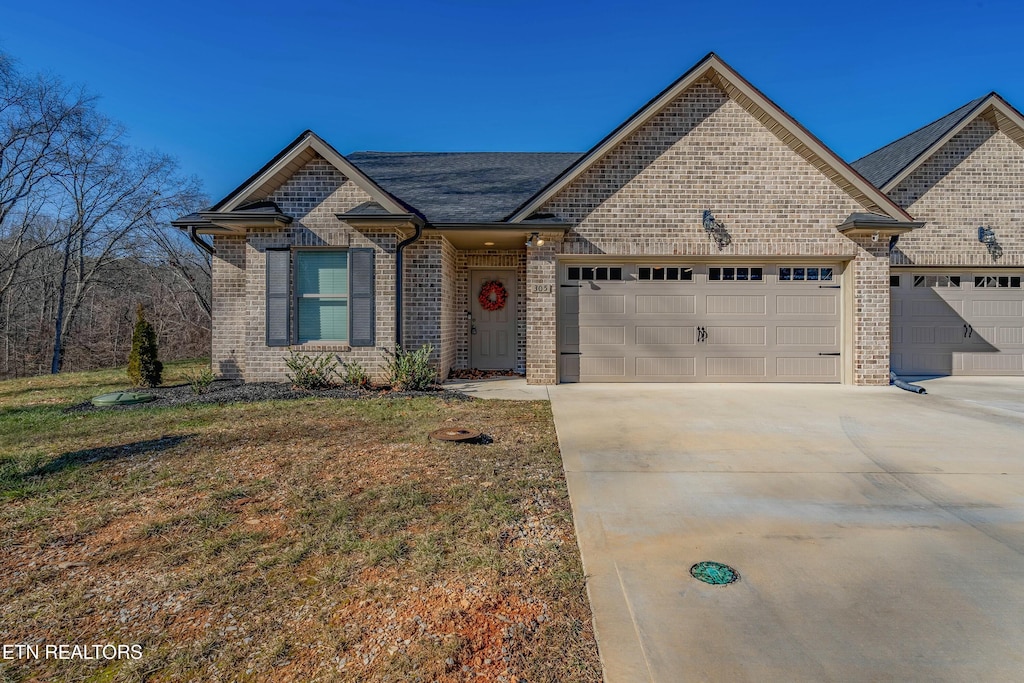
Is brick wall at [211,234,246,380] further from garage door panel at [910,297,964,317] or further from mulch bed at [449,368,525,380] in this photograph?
garage door panel at [910,297,964,317]

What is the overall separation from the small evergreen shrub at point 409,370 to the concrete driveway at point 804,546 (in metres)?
3.47

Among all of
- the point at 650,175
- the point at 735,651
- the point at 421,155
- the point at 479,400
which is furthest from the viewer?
the point at 421,155

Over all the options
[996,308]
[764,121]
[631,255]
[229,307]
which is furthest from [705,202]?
[229,307]

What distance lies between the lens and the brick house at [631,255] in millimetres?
8711

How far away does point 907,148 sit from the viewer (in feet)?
37.0

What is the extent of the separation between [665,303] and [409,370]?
4.86m

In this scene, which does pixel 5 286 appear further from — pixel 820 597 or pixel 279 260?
pixel 820 597

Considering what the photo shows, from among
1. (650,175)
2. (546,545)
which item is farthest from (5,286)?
(546,545)

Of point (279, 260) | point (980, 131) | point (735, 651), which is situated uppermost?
point (980, 131)

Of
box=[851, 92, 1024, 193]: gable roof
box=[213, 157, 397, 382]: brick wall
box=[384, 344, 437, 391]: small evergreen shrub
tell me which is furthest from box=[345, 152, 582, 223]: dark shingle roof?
box=[851, 92, 1024, 193]: gable roof

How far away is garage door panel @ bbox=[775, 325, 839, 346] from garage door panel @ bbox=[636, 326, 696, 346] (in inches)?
64.8

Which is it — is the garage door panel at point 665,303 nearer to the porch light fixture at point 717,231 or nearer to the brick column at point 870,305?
the porch light fixture at point 717,231

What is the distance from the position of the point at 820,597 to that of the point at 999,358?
38.4 ft

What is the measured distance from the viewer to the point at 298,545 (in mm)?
2844
